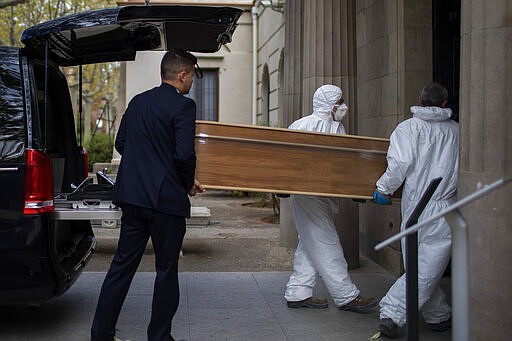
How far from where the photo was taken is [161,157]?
185 inches

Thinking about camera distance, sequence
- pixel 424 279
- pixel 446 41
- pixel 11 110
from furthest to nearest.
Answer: pixel 446 41 → pixel 424 279 → pixel 11 110

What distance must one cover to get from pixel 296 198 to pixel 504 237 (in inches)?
85.2

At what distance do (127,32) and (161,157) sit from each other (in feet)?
6.00

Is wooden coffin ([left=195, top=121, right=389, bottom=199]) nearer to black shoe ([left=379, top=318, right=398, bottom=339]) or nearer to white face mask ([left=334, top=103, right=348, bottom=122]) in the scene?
white face mask ([left=334, top=103, right=348, bottom=122])

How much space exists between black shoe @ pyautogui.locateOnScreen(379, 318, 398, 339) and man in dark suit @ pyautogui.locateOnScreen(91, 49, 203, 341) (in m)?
1.62

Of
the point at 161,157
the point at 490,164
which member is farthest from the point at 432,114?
the point at 161,157

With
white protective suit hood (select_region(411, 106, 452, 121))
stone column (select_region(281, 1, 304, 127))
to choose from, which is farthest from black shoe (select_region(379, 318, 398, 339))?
stone column (select_region(281, 1, 304, 127))

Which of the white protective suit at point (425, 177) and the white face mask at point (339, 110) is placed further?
the white face mask at point (339, 110)

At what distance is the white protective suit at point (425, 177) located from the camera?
5.21m

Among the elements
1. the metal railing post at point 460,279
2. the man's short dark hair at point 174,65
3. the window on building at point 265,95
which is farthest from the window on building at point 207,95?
the metal railing post at point 460,279

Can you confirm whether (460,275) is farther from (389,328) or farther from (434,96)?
(434,96)

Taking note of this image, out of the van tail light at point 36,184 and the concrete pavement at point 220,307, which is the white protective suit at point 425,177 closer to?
the concrete pavement at point 220,307

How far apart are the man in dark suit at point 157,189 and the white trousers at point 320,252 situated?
1.47 m

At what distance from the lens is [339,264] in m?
6.00
